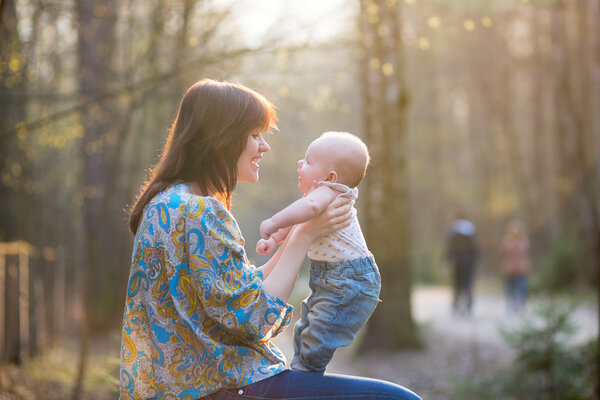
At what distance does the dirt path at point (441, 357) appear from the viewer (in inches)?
368

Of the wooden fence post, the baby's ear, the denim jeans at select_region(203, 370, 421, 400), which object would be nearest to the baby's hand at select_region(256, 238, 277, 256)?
the baby's ear

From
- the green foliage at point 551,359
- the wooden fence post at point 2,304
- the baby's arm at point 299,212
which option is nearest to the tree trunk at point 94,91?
the wooden fence post at point 2,304

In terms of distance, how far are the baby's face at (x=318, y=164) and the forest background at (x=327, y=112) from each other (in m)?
1.03

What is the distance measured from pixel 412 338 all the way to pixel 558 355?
3820mm

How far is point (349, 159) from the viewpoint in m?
2.75

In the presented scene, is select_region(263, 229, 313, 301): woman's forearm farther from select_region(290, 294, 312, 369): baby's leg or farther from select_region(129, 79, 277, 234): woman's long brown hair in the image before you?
select_region(129, 79, 277, 234): woman's long brown hair

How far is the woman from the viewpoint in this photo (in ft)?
7.68

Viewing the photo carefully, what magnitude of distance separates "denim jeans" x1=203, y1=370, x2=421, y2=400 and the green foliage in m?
5.49

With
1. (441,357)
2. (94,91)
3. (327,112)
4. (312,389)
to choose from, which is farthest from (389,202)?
(312,389)

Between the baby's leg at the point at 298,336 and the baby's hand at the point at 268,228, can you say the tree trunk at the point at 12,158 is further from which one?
the baby's leg at the point at 298,336

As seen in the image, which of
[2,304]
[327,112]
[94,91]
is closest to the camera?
[94,91]

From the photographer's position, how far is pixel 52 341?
1291cm

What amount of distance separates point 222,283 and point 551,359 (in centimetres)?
614

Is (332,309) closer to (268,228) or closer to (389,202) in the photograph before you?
(268,228)
